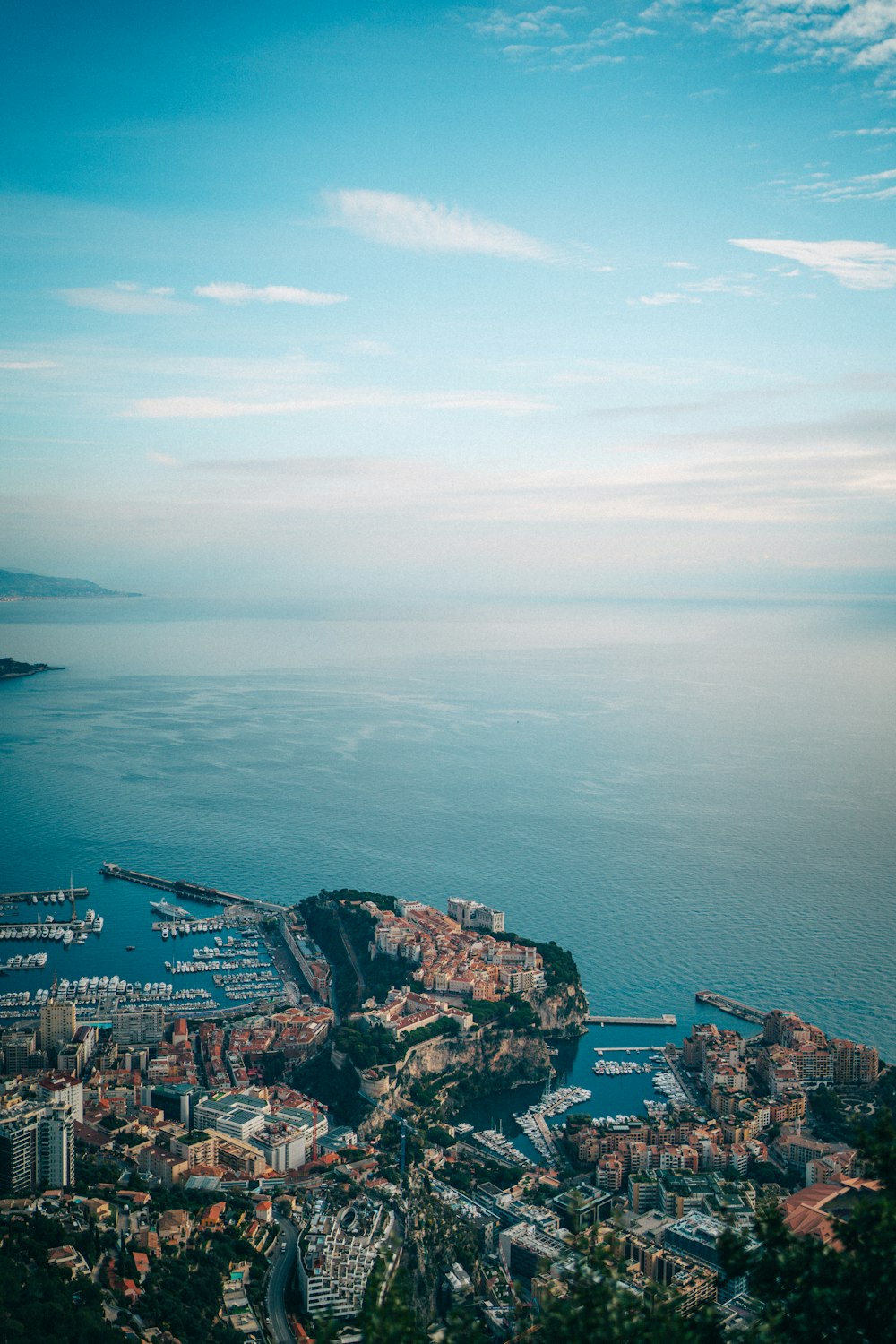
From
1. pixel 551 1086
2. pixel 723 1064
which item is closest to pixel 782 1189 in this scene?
pixel 723 1064

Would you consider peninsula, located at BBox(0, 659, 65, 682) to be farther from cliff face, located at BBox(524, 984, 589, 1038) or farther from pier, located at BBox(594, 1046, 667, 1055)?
pier, located at BBox(594, 1046, 667, 1055)

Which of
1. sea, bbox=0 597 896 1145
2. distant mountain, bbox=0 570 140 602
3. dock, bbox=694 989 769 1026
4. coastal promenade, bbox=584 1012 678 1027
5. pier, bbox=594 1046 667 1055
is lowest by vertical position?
pier, bbox=594 1046 667 1055

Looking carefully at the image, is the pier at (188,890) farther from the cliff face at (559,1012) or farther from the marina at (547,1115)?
the marina at (547,1115)

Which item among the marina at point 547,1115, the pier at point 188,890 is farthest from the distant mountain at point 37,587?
the marina at point 547,1115

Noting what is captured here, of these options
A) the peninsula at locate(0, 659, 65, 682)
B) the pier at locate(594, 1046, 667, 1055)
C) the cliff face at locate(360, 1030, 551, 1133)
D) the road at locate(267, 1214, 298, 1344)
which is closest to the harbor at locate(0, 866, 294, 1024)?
the cliff face at locate(360, 1030, 551, 1133)

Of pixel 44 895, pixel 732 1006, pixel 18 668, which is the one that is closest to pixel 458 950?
pixel 732 1006
